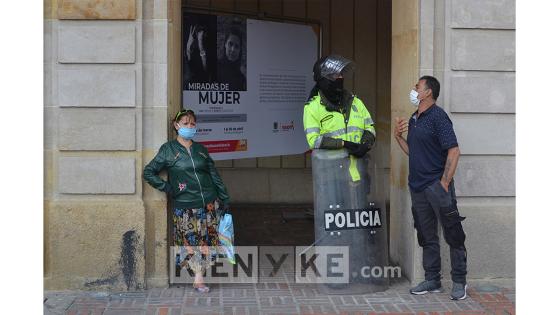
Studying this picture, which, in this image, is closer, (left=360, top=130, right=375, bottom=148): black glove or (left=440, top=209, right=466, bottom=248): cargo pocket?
(left=440, top=209, right=466, bottom=248): cargo pocket

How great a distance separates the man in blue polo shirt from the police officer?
0.45 meters

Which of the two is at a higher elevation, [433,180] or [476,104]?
[476,104]

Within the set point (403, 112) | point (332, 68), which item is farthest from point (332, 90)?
point (403, 112)

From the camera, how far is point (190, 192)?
7504 mm

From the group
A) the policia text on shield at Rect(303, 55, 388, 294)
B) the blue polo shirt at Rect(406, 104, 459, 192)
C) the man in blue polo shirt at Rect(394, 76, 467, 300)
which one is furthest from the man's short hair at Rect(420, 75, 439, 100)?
the policia text on shield at Rect(303, 55, 388, 294)

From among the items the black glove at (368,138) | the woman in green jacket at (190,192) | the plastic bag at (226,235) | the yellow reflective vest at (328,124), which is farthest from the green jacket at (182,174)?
the black glove at (368,138)

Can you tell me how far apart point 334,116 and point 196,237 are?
5.55 feet

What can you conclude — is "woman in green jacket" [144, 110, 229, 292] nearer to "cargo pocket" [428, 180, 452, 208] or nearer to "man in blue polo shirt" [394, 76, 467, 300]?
"man in blue polo shirt" [394, 76, 467, 300]

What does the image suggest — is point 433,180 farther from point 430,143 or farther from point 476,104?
point 476,104

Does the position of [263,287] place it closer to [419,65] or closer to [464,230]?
[464,230]

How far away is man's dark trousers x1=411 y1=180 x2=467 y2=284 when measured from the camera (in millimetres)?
7285

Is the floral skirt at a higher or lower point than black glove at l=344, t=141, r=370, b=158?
lower

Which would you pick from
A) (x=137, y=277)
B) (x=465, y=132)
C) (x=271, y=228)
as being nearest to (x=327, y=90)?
(x=465, y=132)

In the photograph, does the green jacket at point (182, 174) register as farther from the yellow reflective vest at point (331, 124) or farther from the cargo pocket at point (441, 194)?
the cargo pocket at point (441, 194)
